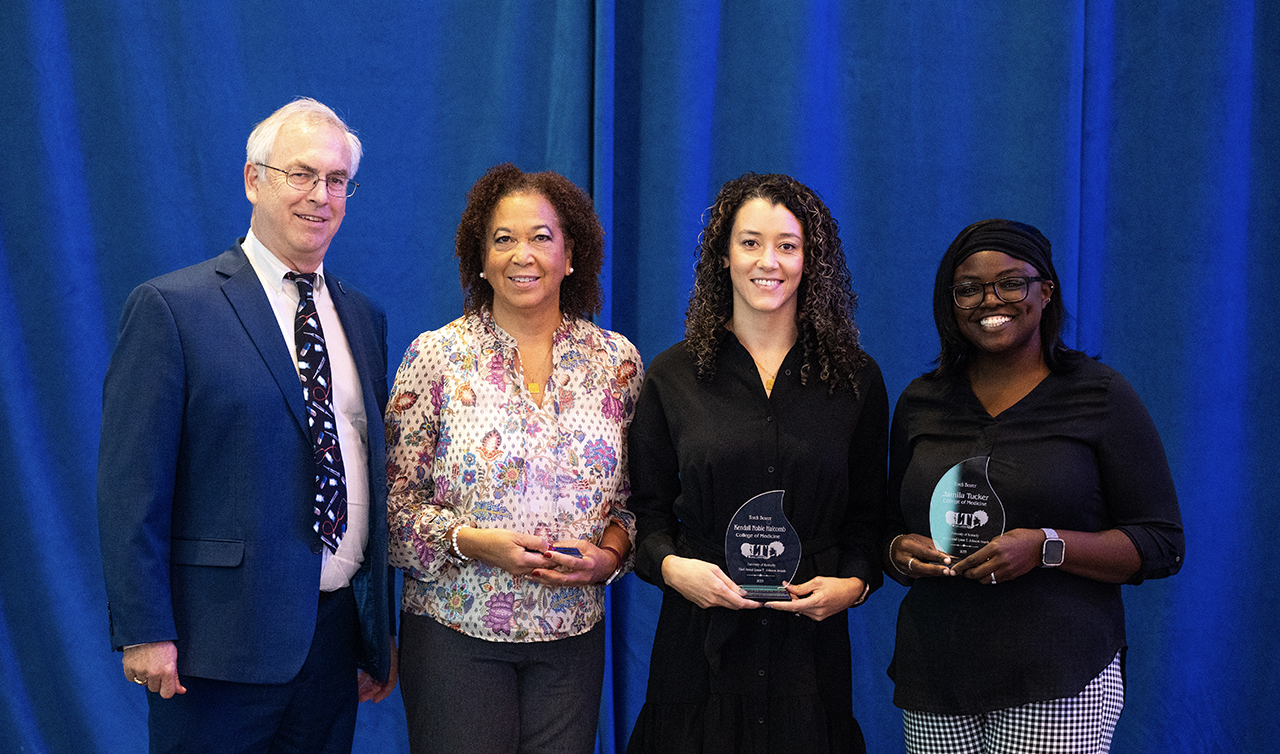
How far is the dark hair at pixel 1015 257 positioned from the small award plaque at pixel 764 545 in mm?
500

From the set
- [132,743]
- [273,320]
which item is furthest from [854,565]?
[132,743]

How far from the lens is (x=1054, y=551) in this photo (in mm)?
1865

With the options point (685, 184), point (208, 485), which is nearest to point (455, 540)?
point (208, 485)

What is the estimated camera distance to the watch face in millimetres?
1864

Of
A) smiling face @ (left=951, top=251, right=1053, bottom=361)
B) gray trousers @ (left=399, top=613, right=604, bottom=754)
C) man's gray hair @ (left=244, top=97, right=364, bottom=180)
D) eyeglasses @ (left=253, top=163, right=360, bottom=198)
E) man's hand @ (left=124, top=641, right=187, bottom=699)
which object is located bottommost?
gray trousers @ (left=399, top=613, right=604, bottom=754)

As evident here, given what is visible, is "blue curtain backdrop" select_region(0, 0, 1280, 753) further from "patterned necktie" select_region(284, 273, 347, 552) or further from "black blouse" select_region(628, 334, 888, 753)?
"patterned necktie" select_region(284, 273, 347, 552)

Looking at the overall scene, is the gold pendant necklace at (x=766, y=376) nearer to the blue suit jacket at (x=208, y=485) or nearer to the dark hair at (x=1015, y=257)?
the dark hair at (x=1015, y=257)

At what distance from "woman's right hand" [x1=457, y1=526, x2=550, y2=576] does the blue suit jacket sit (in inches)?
12.8

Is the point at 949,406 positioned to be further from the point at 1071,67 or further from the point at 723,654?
the point at 1071,67

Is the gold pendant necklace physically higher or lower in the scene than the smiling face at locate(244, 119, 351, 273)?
lower

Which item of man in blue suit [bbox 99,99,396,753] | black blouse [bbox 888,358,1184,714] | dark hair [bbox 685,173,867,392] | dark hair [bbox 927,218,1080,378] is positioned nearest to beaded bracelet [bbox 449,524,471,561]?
man in blue suit [bbox 99,99,396,753]

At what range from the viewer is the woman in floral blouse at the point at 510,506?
2.15 meters

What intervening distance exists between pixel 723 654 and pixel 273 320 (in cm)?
116

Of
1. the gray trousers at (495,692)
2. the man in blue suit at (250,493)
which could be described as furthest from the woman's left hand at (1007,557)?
the man in blue suit at (250,493)
